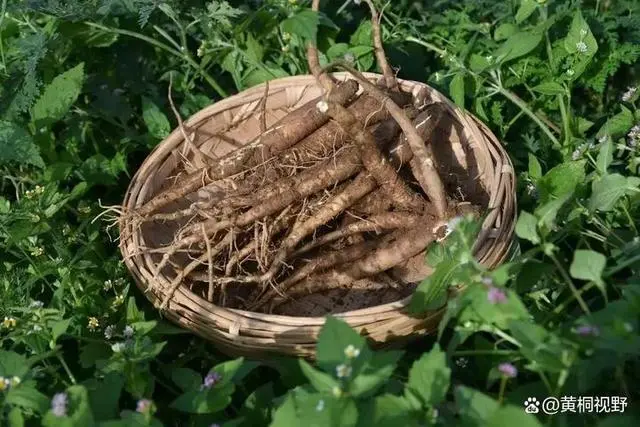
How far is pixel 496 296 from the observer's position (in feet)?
4.29

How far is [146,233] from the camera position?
2.13 metres

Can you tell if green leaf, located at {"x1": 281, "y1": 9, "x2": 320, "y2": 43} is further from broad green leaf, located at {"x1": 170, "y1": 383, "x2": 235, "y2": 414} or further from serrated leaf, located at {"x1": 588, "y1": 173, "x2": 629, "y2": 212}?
broad green leaf, located at {"x1": 170, "y1": 383, "x2": 235, "y2": 414}

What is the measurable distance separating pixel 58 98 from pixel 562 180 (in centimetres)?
140

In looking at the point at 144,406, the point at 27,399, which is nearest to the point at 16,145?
the point at 27,399

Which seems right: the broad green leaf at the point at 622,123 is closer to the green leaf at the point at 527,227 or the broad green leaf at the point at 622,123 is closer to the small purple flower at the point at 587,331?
the green leaf at the point at 527,227

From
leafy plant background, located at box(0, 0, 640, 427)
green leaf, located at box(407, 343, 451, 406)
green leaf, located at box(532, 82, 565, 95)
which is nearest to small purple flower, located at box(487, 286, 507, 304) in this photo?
leafy plant background, located at box(0, 0, 640, 427)

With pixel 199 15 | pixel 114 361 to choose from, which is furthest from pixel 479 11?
pixel 114 361

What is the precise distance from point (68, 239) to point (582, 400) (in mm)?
1321

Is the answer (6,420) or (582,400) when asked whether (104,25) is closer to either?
(6,420)

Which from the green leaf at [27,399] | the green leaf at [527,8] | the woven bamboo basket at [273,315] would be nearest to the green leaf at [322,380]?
the woven bamboo basket at [273,315]

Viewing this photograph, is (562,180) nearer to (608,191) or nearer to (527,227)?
(608,191)

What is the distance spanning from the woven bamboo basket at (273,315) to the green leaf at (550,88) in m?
0.18

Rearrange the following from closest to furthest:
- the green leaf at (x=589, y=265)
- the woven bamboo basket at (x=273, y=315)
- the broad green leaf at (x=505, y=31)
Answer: the green leaf at (x=589, y=265) < the woven bamboo basket at (x=273, y=315) < the broad green leaf at (x=505, y=31)

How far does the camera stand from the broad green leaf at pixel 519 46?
2.06m
